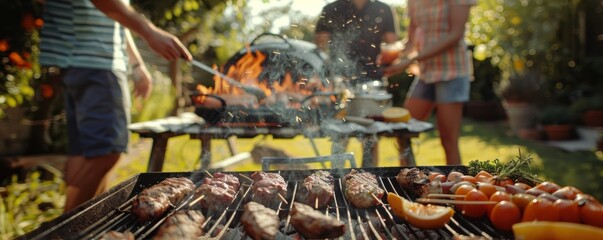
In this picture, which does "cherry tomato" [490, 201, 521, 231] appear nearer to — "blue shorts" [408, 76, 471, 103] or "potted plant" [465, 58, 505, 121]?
"blue shorts" [408, 76, 471, 103]

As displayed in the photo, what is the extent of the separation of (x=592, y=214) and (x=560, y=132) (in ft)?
26.9

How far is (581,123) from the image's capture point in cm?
906

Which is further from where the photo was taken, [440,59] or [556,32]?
[556,32]

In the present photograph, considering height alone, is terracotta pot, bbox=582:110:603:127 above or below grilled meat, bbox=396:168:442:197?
below

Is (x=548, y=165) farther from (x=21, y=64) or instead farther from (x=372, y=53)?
(x=21, y=64)

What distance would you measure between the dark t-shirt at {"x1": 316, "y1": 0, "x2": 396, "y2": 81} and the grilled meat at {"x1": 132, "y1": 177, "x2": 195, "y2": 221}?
2.62m

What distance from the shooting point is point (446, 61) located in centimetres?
423

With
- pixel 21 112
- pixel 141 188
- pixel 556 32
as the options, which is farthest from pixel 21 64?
pixel 556 32

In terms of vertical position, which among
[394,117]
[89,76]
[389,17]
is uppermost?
[389,17]

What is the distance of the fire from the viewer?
417 cm

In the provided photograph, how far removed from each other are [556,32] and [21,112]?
11238mm

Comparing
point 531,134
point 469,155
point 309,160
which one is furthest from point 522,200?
point 531,134

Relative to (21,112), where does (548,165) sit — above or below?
below

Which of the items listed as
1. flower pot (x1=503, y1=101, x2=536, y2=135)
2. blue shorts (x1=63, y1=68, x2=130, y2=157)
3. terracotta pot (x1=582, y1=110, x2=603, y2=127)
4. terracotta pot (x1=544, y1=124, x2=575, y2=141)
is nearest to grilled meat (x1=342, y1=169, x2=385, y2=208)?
blue shorts (x1=63, y1=68, x2=130, y2=157)
